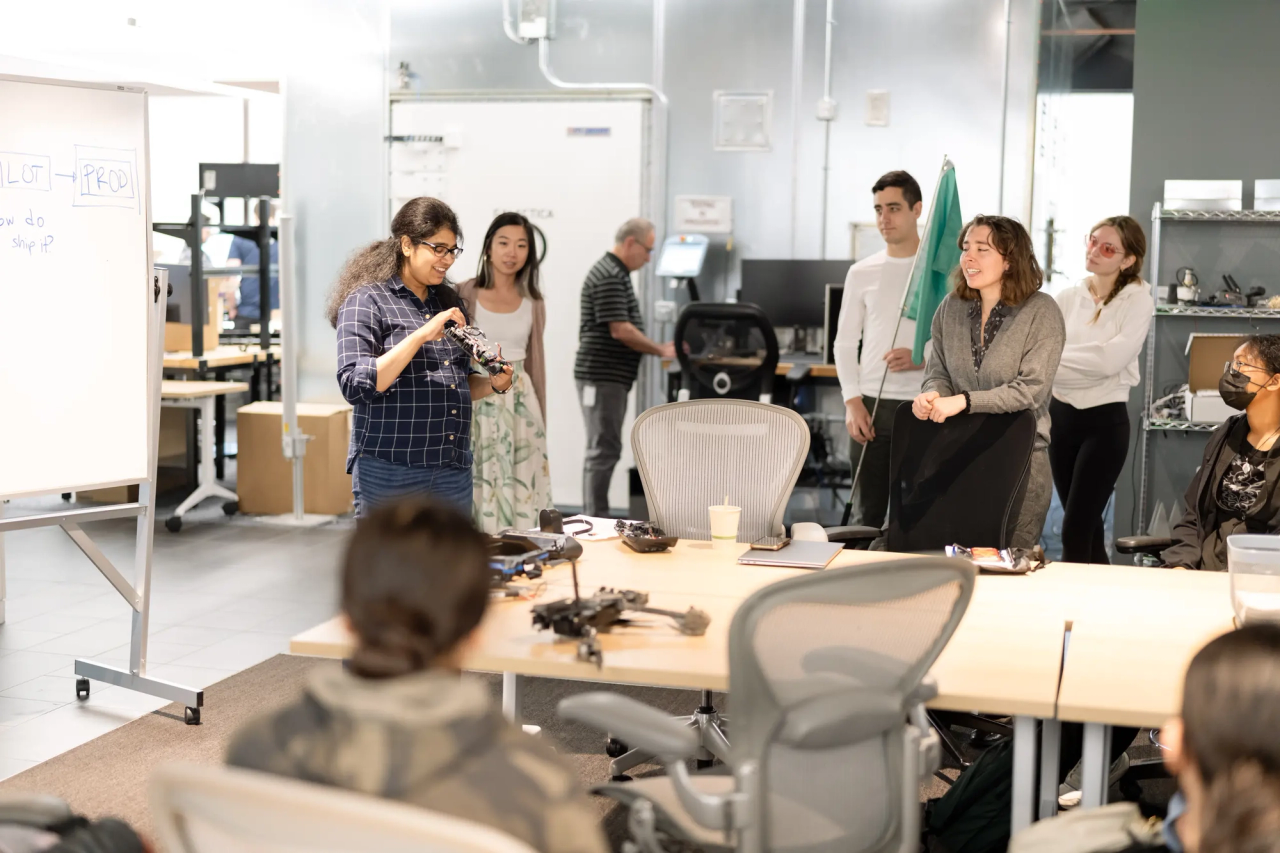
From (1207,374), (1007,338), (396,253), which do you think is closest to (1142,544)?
(1007,338)

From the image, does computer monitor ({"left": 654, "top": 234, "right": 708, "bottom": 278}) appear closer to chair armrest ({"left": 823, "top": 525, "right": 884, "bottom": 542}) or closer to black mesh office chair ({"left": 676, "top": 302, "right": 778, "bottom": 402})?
black mesh office chair ({"left": 676, "top": 302, "right": 778, "bottom": 402})

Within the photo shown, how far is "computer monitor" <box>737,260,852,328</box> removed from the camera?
6.60m

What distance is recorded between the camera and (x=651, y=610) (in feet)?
8.20

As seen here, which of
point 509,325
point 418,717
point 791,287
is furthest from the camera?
point 791,287

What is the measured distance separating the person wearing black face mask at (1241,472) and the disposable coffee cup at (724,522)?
45.6 inches

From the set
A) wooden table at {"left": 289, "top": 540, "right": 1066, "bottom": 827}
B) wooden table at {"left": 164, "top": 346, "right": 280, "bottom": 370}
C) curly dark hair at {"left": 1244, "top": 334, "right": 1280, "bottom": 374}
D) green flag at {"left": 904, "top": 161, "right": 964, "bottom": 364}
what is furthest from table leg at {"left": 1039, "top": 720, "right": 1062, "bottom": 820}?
wooden table at {"left": 164, "top": 346, "right": 280, "bottom": 370}

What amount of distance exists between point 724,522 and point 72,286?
6.58 feet

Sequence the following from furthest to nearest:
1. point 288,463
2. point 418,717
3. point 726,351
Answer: point 288,463, point 726,351, point 418,717

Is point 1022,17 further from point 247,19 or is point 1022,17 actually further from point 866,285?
point 247,19

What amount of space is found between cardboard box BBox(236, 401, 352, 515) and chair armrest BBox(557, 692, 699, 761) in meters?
5.13

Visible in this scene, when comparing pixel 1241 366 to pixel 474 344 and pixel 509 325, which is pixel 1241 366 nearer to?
pixel 474 344

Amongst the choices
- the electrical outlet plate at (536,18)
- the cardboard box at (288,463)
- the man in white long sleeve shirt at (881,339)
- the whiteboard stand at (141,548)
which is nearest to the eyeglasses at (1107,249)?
the man in white long sleeve shirt at (881,339)

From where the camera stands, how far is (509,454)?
493 centimetres

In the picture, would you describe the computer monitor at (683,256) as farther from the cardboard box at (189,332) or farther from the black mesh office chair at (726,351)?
the cardboard box at (189,332)
